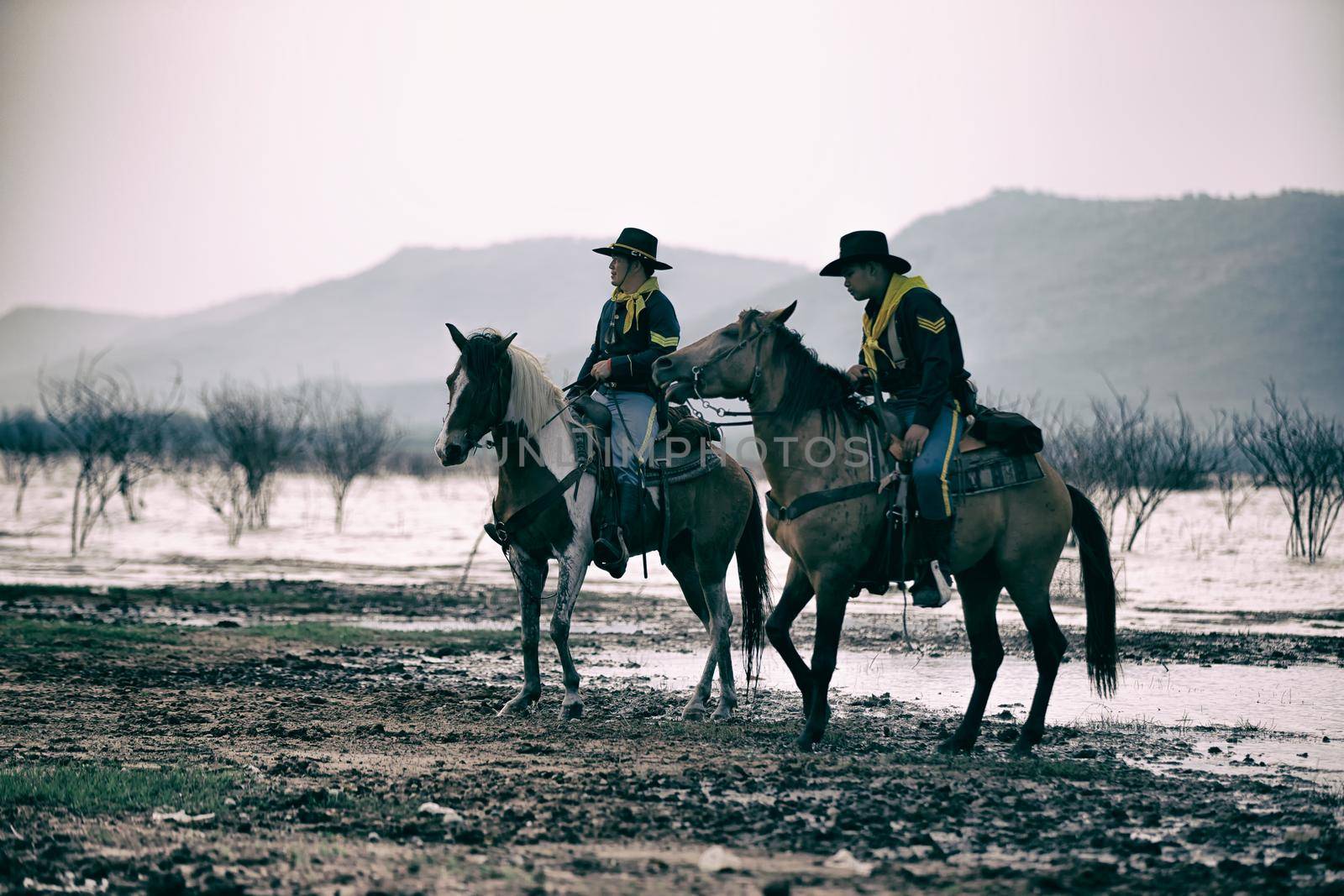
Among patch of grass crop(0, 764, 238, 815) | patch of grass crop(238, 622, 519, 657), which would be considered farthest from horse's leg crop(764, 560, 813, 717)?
patch of grass crop(238, 622, 519, 657)

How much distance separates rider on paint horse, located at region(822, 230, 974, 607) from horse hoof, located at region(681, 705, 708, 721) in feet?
5.67

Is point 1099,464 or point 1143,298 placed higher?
point 1143,298

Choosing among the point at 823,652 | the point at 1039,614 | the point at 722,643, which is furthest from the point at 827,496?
the point at 722,643

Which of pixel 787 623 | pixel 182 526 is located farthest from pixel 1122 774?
pixel 182 526

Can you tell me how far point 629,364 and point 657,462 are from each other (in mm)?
627

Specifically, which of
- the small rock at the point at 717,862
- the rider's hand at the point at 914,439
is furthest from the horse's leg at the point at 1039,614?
the small rock at the point at 717,862

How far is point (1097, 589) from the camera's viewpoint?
7055mm

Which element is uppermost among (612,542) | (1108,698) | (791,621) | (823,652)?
(612,542)

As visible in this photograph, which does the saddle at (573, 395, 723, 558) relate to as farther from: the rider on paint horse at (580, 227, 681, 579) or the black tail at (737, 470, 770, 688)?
the black tail at (737, 470, 770, 688)

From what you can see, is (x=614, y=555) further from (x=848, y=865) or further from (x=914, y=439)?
(x=848, y=865)

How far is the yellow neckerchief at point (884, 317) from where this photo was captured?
265 inches

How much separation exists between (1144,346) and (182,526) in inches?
3565

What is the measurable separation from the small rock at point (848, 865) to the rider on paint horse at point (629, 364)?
339cm

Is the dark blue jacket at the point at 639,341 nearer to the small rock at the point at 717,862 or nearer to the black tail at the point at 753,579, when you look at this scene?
the black tail at the point at 753,579
